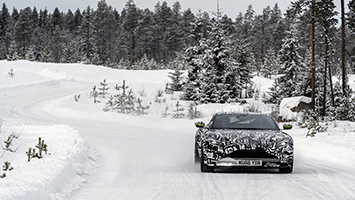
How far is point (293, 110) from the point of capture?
1029 inches

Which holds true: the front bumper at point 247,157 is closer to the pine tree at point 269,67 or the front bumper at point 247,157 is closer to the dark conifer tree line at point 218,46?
the dark conifer tree line at point 218,46

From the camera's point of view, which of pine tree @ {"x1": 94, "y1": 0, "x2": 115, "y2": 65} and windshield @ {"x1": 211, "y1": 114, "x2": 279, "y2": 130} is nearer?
windshield @ {"x1": 211, "y1": 114, "x2": 279, "y2": 130}

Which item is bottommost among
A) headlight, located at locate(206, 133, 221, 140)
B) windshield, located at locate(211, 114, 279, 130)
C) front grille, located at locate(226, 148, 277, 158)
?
front grille, located at locate(226, 148, 277, 158)

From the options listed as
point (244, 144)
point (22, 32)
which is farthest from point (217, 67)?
point (22, 32)

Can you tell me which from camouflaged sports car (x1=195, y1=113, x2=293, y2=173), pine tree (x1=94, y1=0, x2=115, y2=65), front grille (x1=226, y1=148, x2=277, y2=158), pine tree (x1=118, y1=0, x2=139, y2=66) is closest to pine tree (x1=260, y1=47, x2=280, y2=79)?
pine tree (x1=118, y1=0, x2=139, y2=66)

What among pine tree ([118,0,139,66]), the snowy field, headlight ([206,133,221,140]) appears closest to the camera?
the snowy field

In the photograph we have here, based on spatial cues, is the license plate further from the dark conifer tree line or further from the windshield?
the dark conifer tree line

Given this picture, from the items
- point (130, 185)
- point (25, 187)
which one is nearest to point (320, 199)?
point (130, 185)

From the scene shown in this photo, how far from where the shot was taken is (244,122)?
921 cm

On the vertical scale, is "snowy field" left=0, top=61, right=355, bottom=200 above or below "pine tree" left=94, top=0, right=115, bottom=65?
below

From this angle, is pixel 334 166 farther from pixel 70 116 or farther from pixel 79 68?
pixel 79 68

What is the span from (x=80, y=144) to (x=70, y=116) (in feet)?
47.0

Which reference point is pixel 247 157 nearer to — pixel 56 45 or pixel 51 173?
pixel 51 173

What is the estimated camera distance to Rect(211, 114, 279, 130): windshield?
8617 mm
